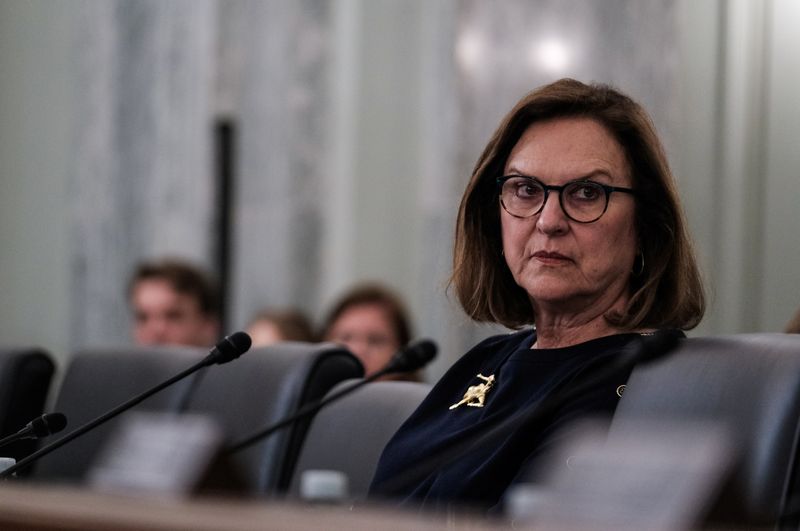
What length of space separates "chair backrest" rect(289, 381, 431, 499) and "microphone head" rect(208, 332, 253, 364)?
1.17 feet

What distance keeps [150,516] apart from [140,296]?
3.94 meters

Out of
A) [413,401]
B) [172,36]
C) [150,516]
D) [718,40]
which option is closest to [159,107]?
[172,36]

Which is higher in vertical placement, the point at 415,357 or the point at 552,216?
the point at 552,216

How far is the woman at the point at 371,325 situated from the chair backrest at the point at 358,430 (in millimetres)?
1481

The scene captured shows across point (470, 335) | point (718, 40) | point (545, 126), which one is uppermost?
point (718, 40)

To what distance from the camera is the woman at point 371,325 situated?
14.4 feet

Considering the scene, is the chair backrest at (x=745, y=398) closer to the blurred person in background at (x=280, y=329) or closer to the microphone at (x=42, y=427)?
the microphone at (x=42, y=427)

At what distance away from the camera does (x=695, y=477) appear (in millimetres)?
1114

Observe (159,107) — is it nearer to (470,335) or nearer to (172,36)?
(172,36)

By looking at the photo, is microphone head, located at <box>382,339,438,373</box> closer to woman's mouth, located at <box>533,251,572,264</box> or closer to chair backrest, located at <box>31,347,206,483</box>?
woman's mouth, located at <box>533,251,572,264</box>

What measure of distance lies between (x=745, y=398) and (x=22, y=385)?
2307mm

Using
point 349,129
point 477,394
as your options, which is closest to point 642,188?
point 477,394

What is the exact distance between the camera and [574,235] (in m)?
2.36

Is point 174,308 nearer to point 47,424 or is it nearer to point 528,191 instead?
point 47,424
